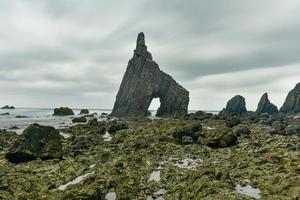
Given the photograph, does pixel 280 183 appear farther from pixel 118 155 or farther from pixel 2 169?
pixel 2 169

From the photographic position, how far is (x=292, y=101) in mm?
169625

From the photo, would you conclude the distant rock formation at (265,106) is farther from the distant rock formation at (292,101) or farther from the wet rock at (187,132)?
the wet rock at (187,132)

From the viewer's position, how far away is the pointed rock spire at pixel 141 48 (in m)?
168

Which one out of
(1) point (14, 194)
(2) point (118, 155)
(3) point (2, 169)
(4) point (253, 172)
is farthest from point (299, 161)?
(3) point (2, 169)

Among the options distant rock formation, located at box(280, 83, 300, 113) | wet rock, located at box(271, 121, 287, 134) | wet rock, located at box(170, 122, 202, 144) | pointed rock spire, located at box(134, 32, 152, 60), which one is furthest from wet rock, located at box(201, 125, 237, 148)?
distant rock formation, located at box(280, 83, 300, 113)

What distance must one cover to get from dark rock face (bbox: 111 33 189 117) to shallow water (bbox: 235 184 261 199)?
127m

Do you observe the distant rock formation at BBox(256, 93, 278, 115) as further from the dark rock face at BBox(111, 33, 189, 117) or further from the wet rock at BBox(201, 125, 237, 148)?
the wet rock at BBox(201, 125, 237, 148)

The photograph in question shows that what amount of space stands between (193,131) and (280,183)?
33.6 m

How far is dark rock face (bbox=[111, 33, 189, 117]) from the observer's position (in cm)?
16138

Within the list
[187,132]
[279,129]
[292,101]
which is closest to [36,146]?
[187,132]

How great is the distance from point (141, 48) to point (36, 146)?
126 metres

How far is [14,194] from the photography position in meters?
28.1

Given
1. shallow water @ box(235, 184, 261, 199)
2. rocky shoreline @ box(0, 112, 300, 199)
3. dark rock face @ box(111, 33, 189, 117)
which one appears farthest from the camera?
dark rock face @ box(111, 33, 189, 117)

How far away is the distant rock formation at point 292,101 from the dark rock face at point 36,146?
135m
